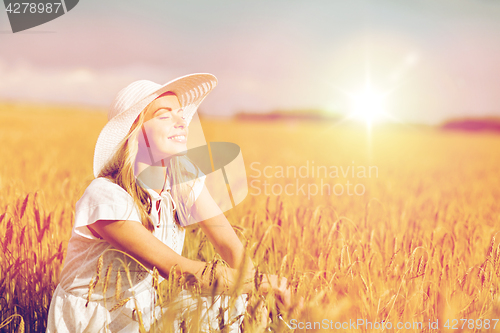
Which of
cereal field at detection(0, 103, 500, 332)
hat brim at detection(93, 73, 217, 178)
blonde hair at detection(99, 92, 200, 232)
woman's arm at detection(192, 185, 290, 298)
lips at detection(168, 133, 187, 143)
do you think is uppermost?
hat brim at detection(93, 73, 217, 178)

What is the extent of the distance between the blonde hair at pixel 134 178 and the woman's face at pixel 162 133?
2 centimetres

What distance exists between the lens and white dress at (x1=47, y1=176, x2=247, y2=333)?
45.4 inches

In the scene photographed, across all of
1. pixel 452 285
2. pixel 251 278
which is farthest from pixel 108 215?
pixel 452 285

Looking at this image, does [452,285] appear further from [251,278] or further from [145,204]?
[145,204]

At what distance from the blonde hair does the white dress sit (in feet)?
0.12

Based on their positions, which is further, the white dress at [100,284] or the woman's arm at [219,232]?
the woman's arm at [219,232]

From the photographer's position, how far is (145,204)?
1.30 m

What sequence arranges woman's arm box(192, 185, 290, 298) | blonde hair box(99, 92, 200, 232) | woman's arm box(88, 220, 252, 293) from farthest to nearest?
1. woman's arm box(192, 185, 290, 298)
2. blonde hair box(99, 92, 200, 232)
3. woman's arm box(88, 220, 252, 293)

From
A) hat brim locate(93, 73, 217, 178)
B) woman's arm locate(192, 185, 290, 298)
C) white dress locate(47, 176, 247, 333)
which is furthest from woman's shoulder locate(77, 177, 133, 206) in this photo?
woman's arm locate(192, 185, 290, 298)

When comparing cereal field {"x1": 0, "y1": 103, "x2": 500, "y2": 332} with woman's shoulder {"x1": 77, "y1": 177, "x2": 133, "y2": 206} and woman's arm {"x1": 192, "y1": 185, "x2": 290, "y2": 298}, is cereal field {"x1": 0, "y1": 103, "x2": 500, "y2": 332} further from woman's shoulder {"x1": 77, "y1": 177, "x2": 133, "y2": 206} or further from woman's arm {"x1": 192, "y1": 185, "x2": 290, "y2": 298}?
woman's shoulder {"x1": 77, "y1": 177, "x2": 133, "y2": 206}

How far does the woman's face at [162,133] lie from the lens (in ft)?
4.32

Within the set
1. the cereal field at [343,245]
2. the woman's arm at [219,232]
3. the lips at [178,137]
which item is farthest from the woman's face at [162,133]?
the cereal field at [343,245]

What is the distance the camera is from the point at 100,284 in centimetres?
120

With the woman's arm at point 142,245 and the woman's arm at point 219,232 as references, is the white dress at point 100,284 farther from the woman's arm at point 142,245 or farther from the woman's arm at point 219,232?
the woman's arm at point 219,232
